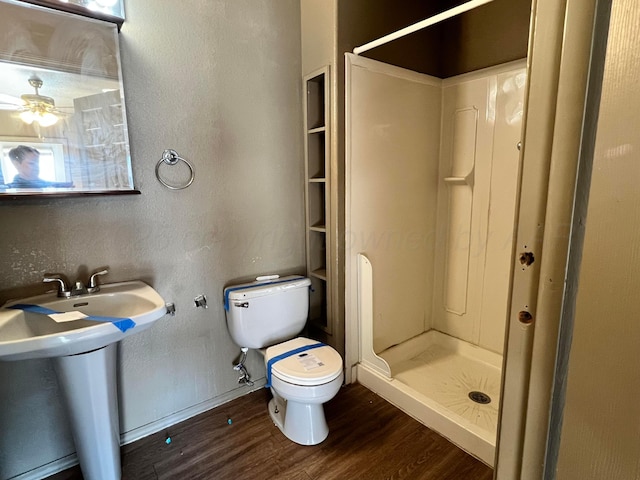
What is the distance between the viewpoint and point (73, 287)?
4.83 ft

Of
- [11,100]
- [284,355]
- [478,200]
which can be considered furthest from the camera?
[478,200]

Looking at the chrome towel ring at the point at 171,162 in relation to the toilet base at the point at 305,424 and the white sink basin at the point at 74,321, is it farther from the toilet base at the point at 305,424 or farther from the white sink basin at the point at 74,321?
the toilet base at the point at 305,424

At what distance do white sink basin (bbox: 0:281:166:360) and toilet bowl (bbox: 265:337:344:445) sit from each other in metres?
0.67

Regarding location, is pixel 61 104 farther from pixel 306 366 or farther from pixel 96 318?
pixel 306 366

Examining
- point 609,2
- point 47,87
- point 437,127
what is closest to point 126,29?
point 47,87

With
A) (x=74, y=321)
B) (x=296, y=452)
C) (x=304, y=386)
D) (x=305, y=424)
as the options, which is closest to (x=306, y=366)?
(x=304, y=386)

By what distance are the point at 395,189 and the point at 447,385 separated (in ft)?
4.31

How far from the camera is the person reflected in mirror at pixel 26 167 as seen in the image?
51.9 inches

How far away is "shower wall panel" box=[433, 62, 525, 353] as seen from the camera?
213cm

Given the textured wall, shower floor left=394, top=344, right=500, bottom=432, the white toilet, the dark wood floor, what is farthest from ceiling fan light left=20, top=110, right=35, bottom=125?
shower floor left=394, top=344, right=500, bottom=432

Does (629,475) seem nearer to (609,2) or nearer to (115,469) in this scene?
(609,2)

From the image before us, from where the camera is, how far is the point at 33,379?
1474 millimetres

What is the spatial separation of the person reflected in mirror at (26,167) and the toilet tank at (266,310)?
97 cm

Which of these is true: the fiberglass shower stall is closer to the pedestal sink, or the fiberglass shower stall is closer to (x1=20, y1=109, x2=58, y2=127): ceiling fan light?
the pedestal sink
